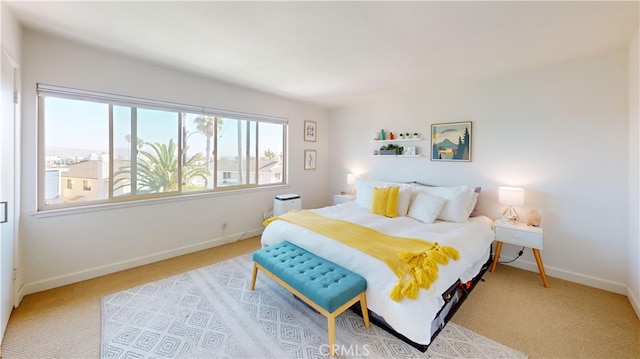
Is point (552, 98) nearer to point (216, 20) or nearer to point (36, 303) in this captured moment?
point (216, 20)

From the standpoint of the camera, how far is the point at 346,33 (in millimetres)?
2150

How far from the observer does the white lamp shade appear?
2.80 m

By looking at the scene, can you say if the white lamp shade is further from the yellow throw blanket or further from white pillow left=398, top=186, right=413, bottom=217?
the yellow throw blanket

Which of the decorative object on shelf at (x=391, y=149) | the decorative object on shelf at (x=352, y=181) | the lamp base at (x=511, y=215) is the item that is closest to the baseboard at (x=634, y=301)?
the lamp base at (x=511, y=215)

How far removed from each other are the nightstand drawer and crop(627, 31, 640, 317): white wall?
2.19 feet

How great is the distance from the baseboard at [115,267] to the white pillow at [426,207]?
2.65 meters

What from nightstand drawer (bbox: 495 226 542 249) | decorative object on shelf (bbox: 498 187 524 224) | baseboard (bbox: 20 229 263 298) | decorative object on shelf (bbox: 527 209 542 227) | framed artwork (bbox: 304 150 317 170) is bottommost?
baseboard (bbox: 20 229 263 298)

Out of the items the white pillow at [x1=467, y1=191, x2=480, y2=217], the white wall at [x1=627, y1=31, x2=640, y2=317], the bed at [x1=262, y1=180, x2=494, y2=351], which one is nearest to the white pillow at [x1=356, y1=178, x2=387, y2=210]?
the bed at [x1=262, y1=180, x2=494, y2=351]


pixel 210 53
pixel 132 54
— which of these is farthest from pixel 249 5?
pixel 132 54

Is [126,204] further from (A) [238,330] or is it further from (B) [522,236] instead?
(B) [522,236]

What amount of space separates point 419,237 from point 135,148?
131 inches

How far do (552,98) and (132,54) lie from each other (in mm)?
4663

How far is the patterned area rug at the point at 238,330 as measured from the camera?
67.9 inches

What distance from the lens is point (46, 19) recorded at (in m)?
2.07
